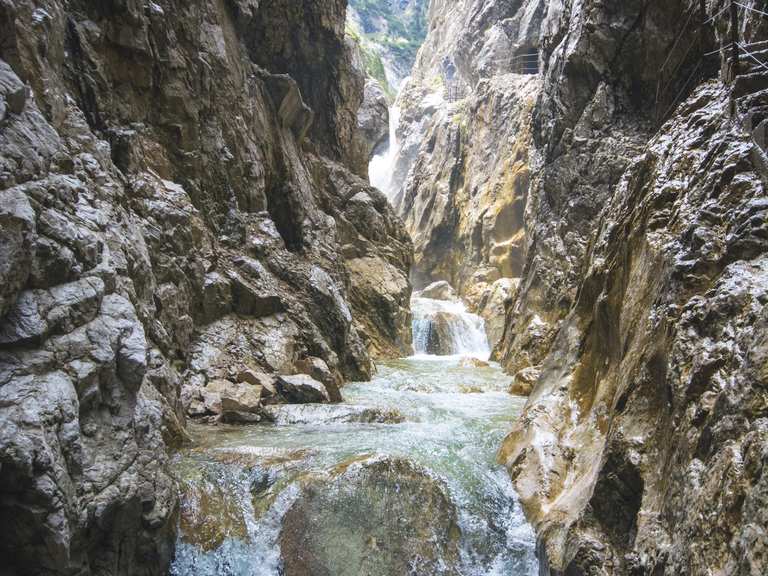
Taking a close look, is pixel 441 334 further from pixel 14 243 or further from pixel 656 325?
pixel 14 243

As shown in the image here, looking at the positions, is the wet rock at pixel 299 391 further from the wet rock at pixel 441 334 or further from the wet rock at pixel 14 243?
the wet rock at pixel 441 334

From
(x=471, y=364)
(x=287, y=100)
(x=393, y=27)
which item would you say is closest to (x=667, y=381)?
(x=471, y=364)

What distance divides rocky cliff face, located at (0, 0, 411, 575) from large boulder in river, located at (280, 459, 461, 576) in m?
1.83

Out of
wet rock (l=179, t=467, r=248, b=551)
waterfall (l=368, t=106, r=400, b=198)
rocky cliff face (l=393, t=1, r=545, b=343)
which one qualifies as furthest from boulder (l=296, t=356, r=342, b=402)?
waterfall (l=368, t=106, r=400, b=198)

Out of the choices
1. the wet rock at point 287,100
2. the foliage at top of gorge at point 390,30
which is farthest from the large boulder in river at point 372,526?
the foliage at top of gorge at point 390,30

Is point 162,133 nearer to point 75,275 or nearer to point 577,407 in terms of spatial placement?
point 75,275

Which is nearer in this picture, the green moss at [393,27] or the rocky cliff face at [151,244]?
the rocky cliff face at [151,244]

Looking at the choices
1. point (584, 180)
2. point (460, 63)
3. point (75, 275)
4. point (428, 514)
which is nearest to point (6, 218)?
point (75, 275)

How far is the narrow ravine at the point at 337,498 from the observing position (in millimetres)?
6387

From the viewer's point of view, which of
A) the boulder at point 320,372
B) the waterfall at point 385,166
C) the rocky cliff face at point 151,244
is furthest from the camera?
the waterfall at point 385,166

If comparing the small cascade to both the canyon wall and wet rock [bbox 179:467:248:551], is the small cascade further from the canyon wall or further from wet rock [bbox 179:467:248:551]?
wet rock [bbox 179:467:248:551]

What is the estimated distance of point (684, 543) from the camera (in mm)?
3781

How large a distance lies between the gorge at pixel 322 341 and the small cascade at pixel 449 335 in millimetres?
10025

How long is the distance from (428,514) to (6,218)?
654 cm
